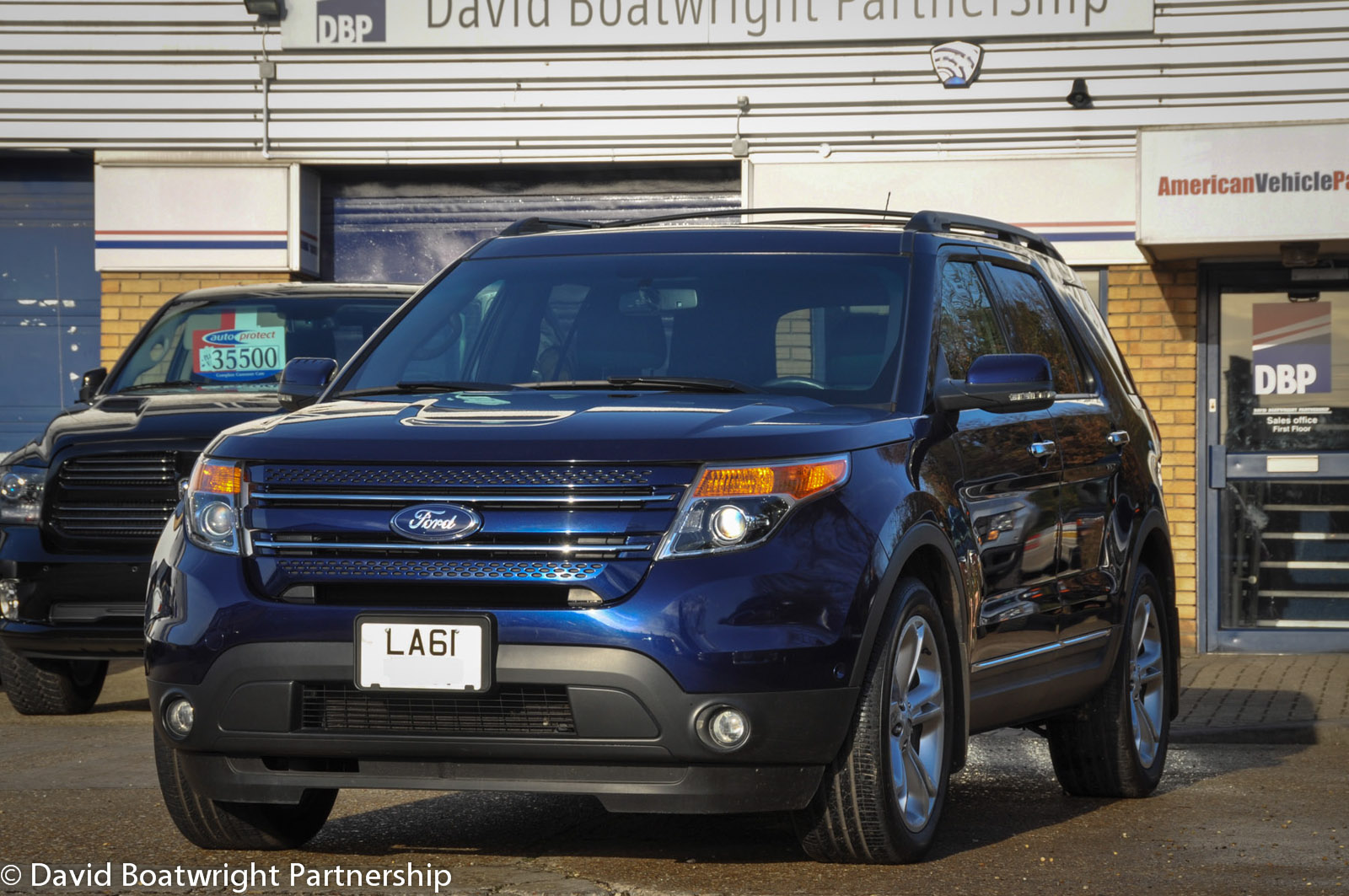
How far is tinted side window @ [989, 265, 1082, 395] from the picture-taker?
670cm

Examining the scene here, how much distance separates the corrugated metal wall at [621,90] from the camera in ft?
44.2

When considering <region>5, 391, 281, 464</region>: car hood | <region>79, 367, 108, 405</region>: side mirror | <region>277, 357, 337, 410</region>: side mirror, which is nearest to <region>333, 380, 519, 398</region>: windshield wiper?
<region>277, 357, 337, 410</region>: side mirror

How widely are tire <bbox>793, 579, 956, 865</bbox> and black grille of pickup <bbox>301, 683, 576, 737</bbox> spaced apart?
754 millimetres

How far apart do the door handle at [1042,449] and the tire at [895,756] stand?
0.96 metres

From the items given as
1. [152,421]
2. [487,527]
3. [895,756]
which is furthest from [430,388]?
[152,421]

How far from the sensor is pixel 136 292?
14625mm

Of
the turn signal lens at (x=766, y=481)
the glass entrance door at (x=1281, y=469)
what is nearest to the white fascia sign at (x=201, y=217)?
the glass entrance door at (x=1281, y=469)

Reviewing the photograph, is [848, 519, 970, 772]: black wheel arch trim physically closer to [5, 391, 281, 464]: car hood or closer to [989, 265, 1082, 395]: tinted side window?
[989, 265, 1082, 395]: tinted side window

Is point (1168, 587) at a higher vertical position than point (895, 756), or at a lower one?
higher

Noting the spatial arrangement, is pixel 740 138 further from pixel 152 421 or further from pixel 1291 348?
pixel 152 421

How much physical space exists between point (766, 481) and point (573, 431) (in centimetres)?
49

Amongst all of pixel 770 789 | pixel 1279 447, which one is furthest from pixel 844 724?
pixel 1279 447

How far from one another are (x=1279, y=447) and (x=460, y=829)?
347 inches

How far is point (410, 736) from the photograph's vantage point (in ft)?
15.8
